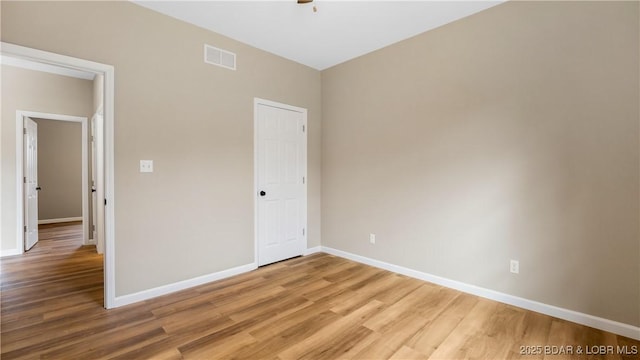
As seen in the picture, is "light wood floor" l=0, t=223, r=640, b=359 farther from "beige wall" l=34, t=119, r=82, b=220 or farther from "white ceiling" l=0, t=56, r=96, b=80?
"beige wall" l=34, t=119, r=82, b=220

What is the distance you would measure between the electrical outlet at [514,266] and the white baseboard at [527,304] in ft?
0.78

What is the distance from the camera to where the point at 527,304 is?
2523mm

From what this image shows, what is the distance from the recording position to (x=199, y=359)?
6.07 feet

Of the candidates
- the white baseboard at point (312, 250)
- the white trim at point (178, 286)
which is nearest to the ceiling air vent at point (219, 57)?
the white trim at point (178, 286)

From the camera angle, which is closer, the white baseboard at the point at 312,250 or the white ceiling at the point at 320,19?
the white ceiling at the point at 320,19

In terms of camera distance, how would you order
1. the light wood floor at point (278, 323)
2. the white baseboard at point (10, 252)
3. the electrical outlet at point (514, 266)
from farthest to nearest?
the white baseboard at point (10, 252), the electrical outlet at point (514, 266), the light wood floor at point (278, 323)

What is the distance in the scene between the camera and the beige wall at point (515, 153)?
2129 mm

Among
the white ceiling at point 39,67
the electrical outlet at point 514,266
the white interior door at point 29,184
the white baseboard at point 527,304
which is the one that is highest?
the white ceiling at point 39,67

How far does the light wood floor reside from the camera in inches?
76.8

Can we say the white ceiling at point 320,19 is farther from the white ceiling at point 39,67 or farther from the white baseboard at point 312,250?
the white baseboard at point 312,250

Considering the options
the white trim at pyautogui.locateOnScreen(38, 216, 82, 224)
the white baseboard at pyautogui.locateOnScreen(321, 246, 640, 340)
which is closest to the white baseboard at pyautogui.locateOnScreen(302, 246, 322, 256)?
the white baseboard at pyautogui.locateOnScreen(321, 246, 640, 340)

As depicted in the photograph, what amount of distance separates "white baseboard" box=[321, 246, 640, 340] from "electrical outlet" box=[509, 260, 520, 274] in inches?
9.4

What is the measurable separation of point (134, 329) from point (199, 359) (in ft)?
2.47

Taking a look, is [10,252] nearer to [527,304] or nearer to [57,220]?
[57,220]
